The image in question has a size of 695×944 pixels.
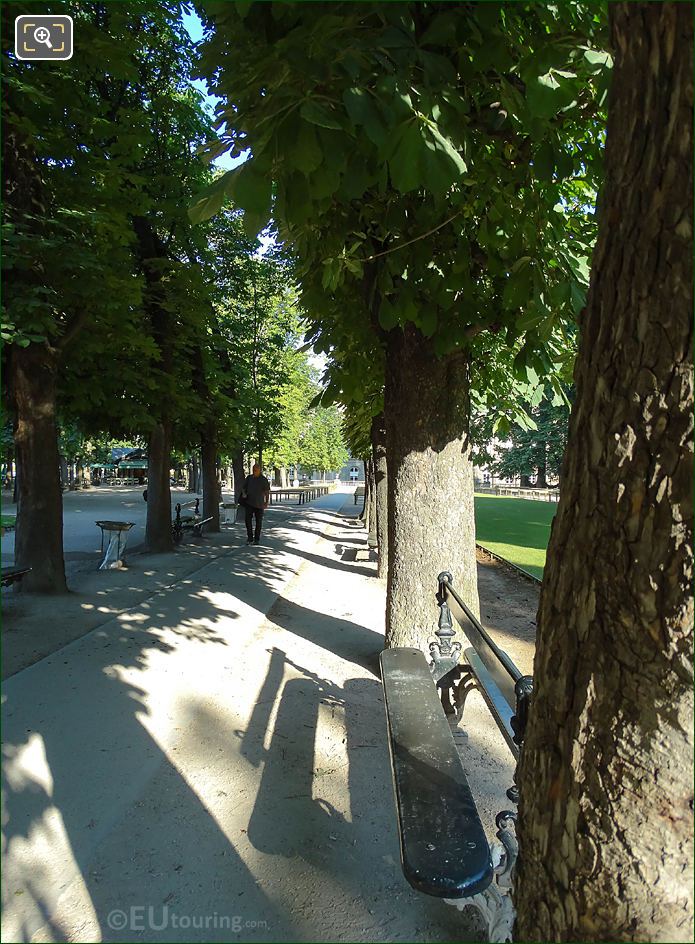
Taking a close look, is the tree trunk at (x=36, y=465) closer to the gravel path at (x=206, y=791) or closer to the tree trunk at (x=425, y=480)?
the gravel path at (x=206, y=791)

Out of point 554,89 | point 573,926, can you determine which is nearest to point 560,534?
point 573,926

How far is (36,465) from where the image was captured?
299 inches

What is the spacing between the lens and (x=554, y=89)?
7.77 feet

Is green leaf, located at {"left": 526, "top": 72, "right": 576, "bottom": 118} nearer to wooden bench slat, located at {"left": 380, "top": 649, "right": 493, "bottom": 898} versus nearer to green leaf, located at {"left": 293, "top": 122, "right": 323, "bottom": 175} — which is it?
green leaf, located at {"left": 293, "top": 122, "right": 323, "bottom": 175}

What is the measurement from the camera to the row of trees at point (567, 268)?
4.15ft

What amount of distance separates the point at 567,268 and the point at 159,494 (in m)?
11.0

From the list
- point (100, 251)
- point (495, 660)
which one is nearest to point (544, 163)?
point (495, 660)

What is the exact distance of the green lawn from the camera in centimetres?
1490

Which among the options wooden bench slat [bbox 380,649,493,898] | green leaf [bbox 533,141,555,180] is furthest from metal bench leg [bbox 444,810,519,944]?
green leaf [bbox 533,141,555,180]

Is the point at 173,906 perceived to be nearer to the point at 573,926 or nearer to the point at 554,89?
the point at 573,926

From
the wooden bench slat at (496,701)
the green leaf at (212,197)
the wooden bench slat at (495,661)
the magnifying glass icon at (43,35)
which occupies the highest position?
the magnifying glass icon at (43,35)

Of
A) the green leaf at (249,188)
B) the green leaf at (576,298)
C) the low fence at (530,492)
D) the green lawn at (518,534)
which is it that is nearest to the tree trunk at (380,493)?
the green lawn at (518,534)

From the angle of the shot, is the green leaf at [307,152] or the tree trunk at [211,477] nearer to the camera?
the green leaf at [307,152]

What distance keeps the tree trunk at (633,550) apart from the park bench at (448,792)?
48cm
